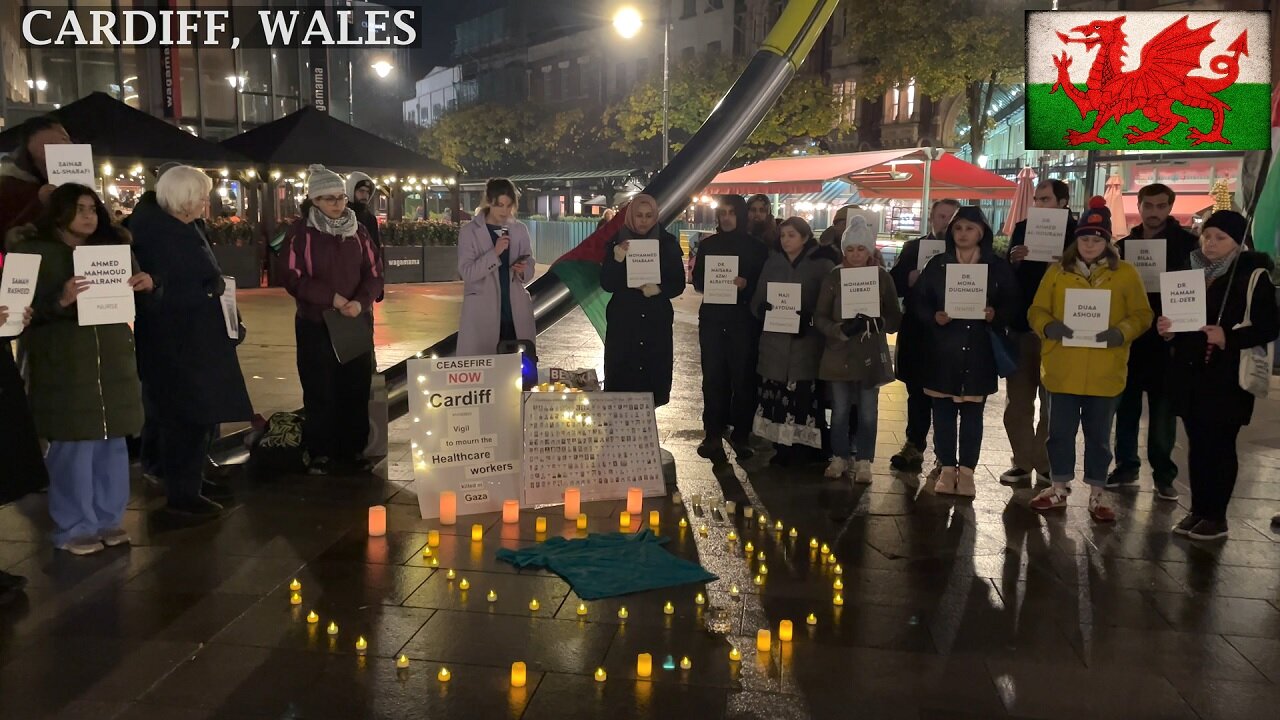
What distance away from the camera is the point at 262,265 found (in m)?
22.2

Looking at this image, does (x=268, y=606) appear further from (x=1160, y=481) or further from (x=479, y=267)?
(x=1160, y=481)

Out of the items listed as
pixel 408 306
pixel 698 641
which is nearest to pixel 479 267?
pixel 698 641

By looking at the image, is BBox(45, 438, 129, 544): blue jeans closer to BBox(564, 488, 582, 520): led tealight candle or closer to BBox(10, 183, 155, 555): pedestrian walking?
BBox(10, 183, 155, 555): pedestrian walking

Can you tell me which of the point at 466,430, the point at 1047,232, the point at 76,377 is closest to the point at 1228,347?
the point at 1047,232

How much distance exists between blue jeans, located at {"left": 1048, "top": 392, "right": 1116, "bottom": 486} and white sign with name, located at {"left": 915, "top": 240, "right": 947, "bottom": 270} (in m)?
1.39

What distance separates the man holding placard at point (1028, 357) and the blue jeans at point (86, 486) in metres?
5.43

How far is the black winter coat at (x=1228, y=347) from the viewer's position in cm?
562

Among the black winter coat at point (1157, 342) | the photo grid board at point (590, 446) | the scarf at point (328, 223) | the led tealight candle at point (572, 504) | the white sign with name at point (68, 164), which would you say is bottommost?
the led tealight candle at point (572, 504)

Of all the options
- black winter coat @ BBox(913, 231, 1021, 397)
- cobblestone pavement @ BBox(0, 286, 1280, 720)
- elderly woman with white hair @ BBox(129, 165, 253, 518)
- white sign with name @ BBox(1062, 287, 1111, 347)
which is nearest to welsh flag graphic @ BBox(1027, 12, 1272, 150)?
black winter coat @ BBox(913, 231, 1021, 397)

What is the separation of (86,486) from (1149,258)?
21.3 ft

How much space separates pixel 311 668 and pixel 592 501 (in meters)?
2.64

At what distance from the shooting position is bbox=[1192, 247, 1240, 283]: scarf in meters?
5.74

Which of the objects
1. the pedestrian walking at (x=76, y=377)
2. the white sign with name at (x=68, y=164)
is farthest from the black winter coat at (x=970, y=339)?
the white sign with name at (x=68, y=164)

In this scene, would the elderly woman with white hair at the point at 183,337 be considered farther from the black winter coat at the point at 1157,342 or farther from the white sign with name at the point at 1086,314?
→ the black winter coat at the point at 1157,342
